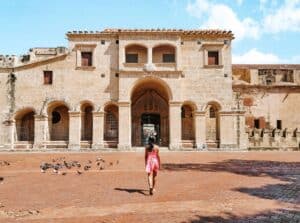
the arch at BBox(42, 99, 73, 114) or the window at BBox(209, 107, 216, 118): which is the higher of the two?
the arch at BBox(42, 99, 73, 114)

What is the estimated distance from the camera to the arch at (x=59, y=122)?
3563cm

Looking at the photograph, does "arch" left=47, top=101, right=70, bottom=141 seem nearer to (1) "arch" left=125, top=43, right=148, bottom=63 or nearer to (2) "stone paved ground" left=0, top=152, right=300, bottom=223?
(1) "arch" left=125, top=43, right=148, bottom=63

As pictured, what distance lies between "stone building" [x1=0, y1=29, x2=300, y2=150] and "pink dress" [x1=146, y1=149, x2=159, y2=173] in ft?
74.2

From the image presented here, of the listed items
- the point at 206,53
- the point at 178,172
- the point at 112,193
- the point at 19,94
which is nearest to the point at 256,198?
the point at 112,193

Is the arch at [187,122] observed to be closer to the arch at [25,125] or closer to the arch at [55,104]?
the arch at [55,104]

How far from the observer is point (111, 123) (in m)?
36.6

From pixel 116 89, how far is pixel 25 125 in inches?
353

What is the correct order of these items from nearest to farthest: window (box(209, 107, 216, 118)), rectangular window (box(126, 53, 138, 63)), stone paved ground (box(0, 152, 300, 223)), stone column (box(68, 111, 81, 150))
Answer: stone paved ground (box(0, 152, 300, 223))
stone column (box(68, 111, 81, 150))
rectangular window (box(126, 53, 138, 63))
window (box(209, 107, 216, 118))

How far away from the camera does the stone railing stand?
35.7 metres

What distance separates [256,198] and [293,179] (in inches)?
166

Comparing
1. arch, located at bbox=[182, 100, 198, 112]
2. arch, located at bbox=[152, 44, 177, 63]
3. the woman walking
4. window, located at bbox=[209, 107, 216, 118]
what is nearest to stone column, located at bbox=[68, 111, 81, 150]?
arch, located at bbox=[152, 44, 177, 63]

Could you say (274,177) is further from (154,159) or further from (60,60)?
(60,60)

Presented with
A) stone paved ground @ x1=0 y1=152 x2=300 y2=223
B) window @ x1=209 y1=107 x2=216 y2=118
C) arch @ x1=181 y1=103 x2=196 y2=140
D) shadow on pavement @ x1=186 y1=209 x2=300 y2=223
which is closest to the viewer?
shadow on pavement @ x1=186 y1=209 x2=300 y2=223

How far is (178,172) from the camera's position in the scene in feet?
53.5
